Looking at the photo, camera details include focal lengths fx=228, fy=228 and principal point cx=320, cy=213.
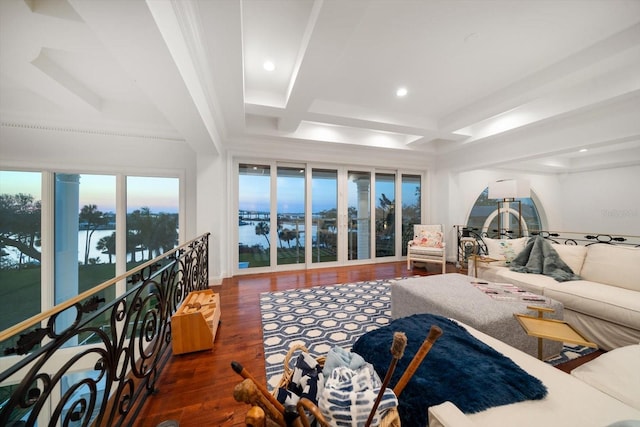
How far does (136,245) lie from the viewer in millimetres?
3637

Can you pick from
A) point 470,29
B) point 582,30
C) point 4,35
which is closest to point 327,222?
point 470,29

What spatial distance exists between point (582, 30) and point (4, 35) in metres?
4.48

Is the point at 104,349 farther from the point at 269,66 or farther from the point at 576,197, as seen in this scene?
the point at 576,197

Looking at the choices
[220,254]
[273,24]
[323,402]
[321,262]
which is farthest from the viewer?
[321,262]

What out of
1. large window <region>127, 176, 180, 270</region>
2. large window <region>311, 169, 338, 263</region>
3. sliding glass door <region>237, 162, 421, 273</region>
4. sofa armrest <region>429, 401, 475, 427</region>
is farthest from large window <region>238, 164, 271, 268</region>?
sofa armrest <region>429, 401, 475, 427</region>

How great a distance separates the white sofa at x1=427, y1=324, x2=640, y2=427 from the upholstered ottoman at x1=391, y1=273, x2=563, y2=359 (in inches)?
23.9

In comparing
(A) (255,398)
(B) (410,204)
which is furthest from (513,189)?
(A) (255,398)

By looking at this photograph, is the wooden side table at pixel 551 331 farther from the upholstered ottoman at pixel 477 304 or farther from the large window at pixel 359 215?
the large window at pixel 359 215

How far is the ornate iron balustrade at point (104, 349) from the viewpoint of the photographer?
27.1 inches

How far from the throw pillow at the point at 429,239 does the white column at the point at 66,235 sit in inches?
225

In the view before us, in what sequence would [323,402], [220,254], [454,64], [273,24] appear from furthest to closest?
[220,254]
[454,64]
[273,24]
[323,402]

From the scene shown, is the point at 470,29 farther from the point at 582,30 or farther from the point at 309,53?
the point at 309,53

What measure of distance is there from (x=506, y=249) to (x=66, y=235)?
20.7ft

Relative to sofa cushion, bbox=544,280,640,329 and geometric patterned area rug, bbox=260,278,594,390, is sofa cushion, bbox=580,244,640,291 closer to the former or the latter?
sofa cushion, bbox=544,280,640,329
